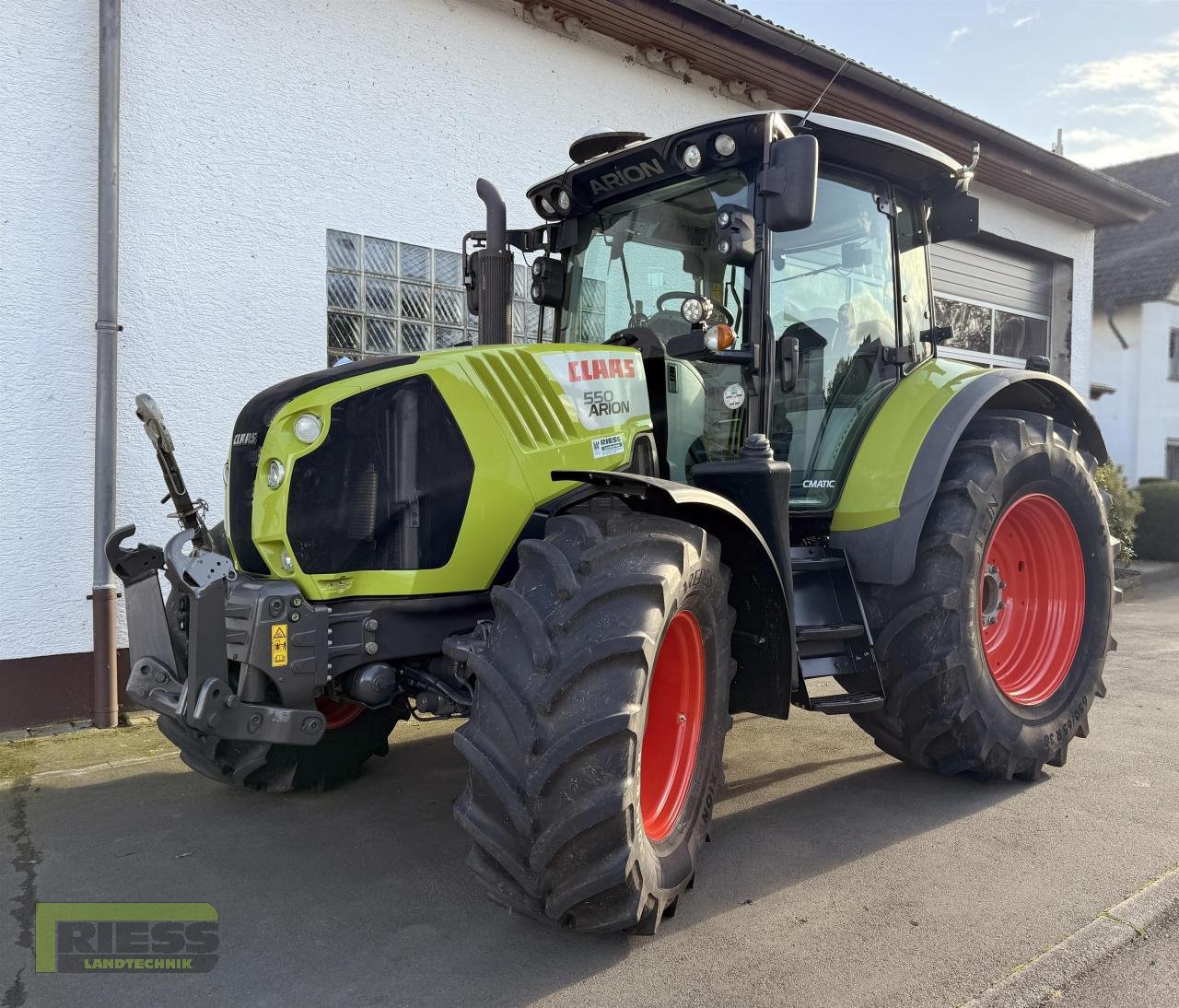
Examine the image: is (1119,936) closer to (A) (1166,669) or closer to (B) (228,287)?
(A) (1166,669)

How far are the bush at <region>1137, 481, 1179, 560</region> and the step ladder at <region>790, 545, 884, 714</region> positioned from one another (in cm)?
1097

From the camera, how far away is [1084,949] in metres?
2.58

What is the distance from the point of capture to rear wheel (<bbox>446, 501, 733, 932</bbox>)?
2.34m

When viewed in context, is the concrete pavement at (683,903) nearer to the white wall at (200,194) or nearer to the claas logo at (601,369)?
the white wall at (200,194)

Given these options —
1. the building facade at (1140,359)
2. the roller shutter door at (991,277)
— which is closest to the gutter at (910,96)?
the roller shutter door at (991,277)

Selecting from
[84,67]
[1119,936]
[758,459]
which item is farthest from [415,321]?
[1119,936]

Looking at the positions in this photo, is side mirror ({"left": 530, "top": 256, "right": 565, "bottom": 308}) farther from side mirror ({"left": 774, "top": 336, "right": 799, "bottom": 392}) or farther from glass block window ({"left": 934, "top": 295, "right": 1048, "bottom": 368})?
glass block window ({"left": 934, "top": 295, "right": 1048, "bottom": 368})

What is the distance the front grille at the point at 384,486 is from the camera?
9.60ft

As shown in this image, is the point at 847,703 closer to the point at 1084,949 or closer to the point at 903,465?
the point at 903,465

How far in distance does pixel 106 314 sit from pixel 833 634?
391 cm

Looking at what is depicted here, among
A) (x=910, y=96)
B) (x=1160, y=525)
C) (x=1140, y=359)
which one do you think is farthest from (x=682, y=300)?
(x=1140, y=359)

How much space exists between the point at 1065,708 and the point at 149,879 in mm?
3637

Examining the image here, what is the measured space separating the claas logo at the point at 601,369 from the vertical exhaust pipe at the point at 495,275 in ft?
2.16

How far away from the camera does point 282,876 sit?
315 cm
